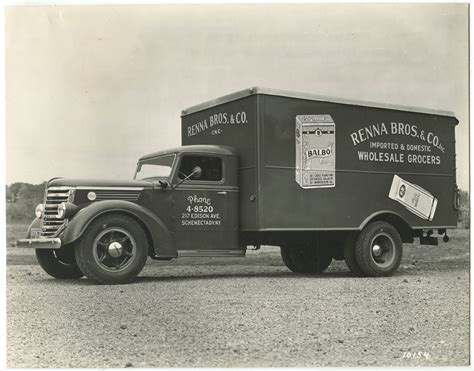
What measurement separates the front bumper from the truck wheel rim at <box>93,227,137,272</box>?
471mm

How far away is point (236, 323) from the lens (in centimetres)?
582

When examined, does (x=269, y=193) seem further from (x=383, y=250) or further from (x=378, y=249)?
(x=383, y=250)

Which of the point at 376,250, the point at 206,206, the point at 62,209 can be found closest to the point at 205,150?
the point at 206,206

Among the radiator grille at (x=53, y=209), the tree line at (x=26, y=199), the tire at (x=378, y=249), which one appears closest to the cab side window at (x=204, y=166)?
the radiator grille at (x=53, y=209)

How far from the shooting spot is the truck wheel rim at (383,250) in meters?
10.1

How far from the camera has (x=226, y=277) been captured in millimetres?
9617

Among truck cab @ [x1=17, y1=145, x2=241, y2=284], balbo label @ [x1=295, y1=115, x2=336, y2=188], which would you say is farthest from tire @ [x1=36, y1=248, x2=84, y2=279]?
balbo label @ [x1=295, y1=115, x2=336, y2=188]

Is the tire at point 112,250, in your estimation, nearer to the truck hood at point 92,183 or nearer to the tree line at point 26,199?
the truck hood at point 92,183

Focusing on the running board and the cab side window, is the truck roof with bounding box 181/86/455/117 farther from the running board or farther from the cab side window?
the running board

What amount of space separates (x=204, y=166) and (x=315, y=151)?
5.55 ft

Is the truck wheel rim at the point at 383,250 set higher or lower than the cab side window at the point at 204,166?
lower

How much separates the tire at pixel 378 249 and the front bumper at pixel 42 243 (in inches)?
180

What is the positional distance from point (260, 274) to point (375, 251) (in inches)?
73.9

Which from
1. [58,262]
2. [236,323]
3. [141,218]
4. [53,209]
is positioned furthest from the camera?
[58,262]
